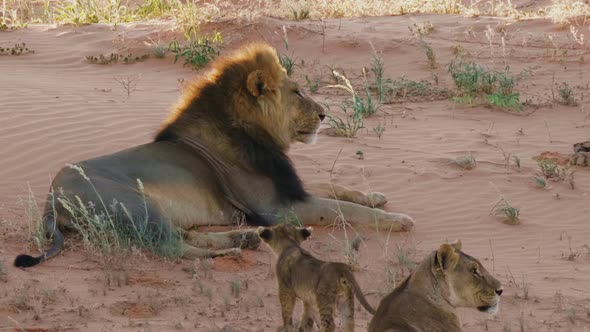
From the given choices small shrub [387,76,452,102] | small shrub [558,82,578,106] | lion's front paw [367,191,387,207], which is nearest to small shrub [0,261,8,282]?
lion's front paw [367,191,387,207]

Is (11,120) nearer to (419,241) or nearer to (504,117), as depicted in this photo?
(419,241)

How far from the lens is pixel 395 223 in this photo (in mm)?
8883

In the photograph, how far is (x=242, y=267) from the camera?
7793 millimetres

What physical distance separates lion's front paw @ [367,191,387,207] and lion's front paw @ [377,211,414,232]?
542 mm

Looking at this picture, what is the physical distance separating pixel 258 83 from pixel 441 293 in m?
3.75

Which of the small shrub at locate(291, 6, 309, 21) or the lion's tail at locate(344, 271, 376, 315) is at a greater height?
the lion's tail at locate(344, 271, 376, 315)

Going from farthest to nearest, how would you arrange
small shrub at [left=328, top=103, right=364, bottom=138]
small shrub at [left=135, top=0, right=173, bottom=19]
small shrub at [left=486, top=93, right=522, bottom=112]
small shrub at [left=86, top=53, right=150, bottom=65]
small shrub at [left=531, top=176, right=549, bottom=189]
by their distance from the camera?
small shrub at [left=135, top=0, right=173, bottom=19]
small shrub at [left=86, top=53, right=150, bottom=65]
small shrub at [left=486, top=93, right=522, bottom=112]
small shrub at [left=328, top=103, right=364, bottom=138]
small shrub at [left=531, top=176, right=549, bottom=189]

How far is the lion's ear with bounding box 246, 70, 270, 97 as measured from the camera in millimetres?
8889

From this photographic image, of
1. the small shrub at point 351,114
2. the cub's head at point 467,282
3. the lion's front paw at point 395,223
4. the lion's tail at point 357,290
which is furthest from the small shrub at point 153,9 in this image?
the cub's head at point 467,282

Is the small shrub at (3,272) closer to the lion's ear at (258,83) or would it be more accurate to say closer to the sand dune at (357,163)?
the sand dune at (357,163)

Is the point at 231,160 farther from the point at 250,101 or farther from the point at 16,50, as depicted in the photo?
the point at 16,50

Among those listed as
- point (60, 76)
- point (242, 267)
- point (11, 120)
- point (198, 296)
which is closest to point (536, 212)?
point (242, 267)

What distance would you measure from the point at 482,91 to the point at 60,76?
5.71 meters

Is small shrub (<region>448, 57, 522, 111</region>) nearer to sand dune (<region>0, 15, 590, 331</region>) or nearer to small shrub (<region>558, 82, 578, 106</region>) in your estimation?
sand dune (<region>0, 15, 590, 331</region>)
